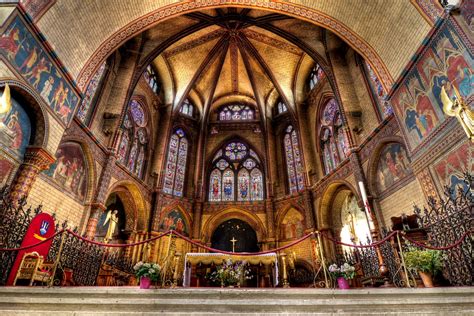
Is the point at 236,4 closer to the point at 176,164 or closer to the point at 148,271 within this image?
the point at 176,164

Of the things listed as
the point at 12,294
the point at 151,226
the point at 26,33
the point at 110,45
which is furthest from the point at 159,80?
the point at 12,294

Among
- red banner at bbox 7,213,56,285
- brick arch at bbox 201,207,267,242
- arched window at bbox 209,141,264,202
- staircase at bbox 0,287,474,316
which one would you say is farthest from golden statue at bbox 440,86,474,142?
arched window at bbox 209,141,264,202

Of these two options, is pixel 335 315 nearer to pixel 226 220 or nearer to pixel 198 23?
pixel 226 220

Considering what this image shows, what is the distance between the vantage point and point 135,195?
14789 mm

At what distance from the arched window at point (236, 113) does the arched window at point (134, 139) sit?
7.34 metres

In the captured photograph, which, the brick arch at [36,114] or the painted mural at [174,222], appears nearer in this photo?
the brick arch at [36,114]

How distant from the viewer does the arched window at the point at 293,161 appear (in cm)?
1742

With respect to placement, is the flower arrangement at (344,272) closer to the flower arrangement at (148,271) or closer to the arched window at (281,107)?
the flower arrangement at (148,271)

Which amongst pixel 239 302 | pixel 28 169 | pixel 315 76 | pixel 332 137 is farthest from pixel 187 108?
pixel 239 302

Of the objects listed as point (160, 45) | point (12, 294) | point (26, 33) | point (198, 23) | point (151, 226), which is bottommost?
point (12, 294)

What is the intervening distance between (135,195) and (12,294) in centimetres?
1123

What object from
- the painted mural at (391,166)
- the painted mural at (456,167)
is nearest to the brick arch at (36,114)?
the painted mural at (456,167)

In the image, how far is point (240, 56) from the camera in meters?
19.4

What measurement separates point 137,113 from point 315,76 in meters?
12.0
